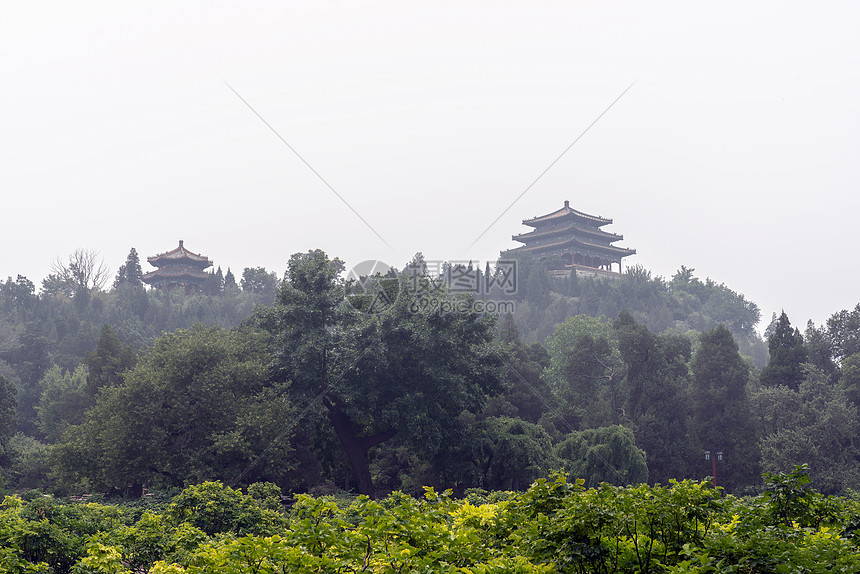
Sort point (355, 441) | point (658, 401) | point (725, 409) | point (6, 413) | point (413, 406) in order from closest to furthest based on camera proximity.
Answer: point (413, 406)
point (355, 441)
point (6, 413)
point (725, 409)
point (658, 401)

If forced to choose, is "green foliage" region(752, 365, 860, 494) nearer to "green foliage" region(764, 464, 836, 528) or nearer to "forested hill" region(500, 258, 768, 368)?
"green foliage" region(764, 464, 836, 528)

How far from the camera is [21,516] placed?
1013cm

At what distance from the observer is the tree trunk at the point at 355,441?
24594mm

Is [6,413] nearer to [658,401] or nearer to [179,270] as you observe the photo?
[658,401]

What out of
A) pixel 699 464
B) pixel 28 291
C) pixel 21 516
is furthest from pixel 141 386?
pixel 28 291

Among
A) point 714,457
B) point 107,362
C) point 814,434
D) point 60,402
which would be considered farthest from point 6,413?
point 814,434

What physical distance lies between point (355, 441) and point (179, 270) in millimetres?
61962

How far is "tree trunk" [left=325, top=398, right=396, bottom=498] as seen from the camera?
80.7 ft

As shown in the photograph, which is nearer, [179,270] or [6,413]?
[6,413]

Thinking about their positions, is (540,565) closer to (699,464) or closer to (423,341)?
(423,341)

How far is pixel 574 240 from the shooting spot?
87.6m

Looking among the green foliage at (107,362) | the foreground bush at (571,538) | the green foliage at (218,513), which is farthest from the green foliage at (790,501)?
the green foliage at (107,362)

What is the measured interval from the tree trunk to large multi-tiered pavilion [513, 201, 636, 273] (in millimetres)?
63959

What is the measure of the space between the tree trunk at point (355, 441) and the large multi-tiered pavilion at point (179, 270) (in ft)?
198
